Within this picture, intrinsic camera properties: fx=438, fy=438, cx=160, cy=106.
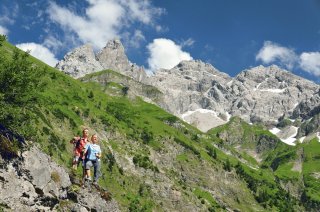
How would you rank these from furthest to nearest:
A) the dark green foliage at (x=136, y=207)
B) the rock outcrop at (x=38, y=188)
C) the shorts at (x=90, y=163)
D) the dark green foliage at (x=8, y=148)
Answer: the dark green foliage at (x=136, y=207) → the shorts at (x=90, y=163) → the dark green foliage at (x=8, y=148) → the rock outcrop at (x=38, y=188)

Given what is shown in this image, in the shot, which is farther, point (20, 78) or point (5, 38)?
point (5, 38)

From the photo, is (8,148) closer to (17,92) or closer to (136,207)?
(17,92)

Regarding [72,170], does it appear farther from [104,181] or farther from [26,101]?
[104,181]

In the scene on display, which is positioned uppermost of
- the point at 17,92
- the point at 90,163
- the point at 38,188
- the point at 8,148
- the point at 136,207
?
the point at 17,92

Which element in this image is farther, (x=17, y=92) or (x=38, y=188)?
(x=17, y=92)

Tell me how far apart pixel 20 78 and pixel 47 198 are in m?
9.47

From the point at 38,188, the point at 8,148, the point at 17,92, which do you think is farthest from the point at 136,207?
the point at 8,148

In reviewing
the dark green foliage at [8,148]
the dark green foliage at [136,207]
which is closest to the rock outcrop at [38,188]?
the dark green foliage at [8,148]

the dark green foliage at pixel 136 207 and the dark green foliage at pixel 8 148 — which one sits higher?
the dark green foliage at pixel 8 148

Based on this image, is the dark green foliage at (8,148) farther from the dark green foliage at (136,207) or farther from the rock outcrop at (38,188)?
the dark green foliage at (136,207)

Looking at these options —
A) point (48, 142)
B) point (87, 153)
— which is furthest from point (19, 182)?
point (48, 142)

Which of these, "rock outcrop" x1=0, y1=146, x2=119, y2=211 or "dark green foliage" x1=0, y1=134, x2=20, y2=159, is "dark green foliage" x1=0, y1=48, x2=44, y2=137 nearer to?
"dark green foliage" x1=0, y1=134, x2=20, y2=159

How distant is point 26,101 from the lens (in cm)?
3447

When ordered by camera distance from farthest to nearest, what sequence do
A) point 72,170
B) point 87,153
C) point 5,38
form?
1. point 5,38
2. point 72,170
3. point 87,153
